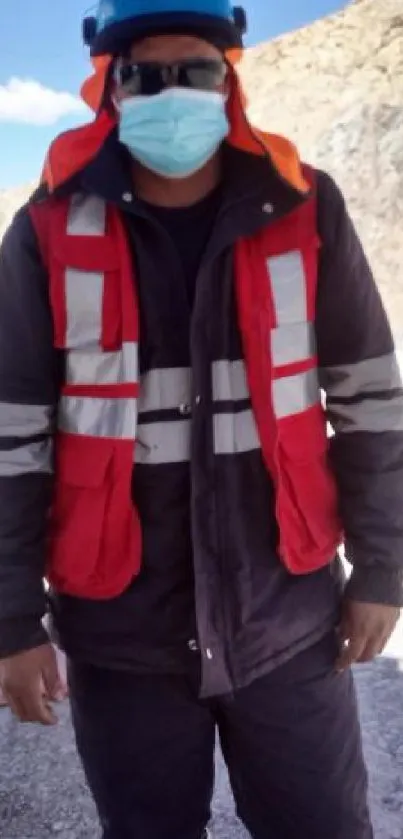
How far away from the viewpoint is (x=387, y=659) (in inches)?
111

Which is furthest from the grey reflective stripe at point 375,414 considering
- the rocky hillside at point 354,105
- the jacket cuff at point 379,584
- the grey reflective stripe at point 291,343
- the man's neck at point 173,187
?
the rocky hillside at point 354,105

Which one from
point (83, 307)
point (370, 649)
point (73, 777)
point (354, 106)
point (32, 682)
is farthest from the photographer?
point (354, 106)

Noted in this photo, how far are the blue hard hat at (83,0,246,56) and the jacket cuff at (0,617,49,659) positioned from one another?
1.00m

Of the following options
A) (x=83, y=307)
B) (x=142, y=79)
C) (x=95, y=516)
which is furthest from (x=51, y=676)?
(x=142, y=79)

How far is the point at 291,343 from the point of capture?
4.45 feet

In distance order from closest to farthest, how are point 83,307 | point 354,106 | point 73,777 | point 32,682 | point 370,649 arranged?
point 83,307, point 32,682, point 370,649, point 73,777, point 354,106

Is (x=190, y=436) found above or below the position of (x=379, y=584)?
above

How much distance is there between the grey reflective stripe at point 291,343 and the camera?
1339mm

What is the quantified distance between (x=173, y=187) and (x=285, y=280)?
10.3 inches

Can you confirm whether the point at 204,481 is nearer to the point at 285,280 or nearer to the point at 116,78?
the point at 285,280

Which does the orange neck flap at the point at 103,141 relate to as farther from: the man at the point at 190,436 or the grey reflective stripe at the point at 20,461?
the grey reflective stripe at the point at 20,461

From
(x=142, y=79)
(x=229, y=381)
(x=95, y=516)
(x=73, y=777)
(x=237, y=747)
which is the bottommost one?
(x=73, y=777)

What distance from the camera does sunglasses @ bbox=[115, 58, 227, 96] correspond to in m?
1.39

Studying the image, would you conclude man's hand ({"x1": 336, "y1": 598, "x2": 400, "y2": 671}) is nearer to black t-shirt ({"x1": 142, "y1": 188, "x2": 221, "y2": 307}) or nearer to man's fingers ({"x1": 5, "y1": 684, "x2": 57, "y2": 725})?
man's fingers ({"x1": 5, "y1": 684, "x2": 57, "y2": 725})
